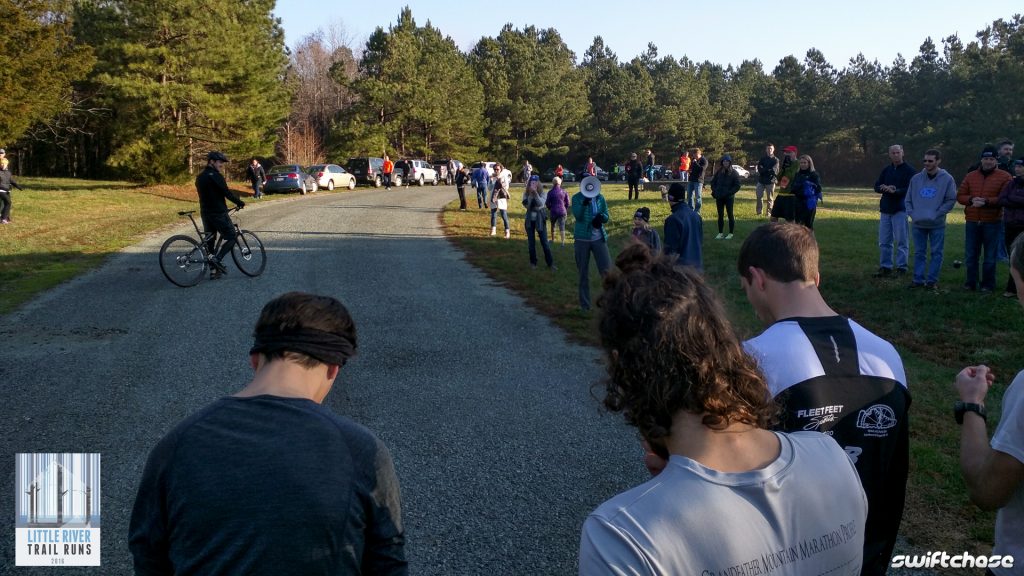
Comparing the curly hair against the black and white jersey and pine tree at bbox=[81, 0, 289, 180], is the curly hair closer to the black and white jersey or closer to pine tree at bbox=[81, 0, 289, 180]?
the black and white jersey

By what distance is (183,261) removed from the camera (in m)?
11.6

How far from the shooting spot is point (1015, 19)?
53.3 metres

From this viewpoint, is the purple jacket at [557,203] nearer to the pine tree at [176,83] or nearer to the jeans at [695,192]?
the jeans at [695,192]

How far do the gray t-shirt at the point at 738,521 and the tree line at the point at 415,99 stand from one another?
28730 mm

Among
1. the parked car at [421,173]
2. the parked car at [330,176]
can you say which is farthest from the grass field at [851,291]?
the parked car at [421,173]

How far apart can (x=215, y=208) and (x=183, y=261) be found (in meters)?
0.94

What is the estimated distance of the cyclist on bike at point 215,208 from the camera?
1152 cm

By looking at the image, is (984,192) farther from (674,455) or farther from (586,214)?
(674,455)

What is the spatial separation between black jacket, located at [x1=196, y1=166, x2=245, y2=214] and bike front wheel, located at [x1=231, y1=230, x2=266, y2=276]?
661 mm

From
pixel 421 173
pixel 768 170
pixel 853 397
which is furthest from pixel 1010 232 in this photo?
pixel 421 173

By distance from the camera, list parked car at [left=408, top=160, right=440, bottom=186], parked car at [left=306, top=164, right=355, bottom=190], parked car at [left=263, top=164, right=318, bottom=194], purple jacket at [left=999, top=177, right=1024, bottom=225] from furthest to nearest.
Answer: parked car at [left=408, top=160, right=440, bottom=186] → parked car at [left=306, top=164, right=355, bottom=190] → parked car at [left=263, top=164, right=318, bottom=194] → purple jacket at [left=999, top=177, right=1024, bottom=225]

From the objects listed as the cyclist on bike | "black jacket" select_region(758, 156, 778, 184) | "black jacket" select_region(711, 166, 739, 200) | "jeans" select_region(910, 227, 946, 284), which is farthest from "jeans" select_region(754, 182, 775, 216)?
the cyclist on bike

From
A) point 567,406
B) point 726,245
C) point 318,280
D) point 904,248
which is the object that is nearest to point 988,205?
point 904,248

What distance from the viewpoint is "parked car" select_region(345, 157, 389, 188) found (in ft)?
136
